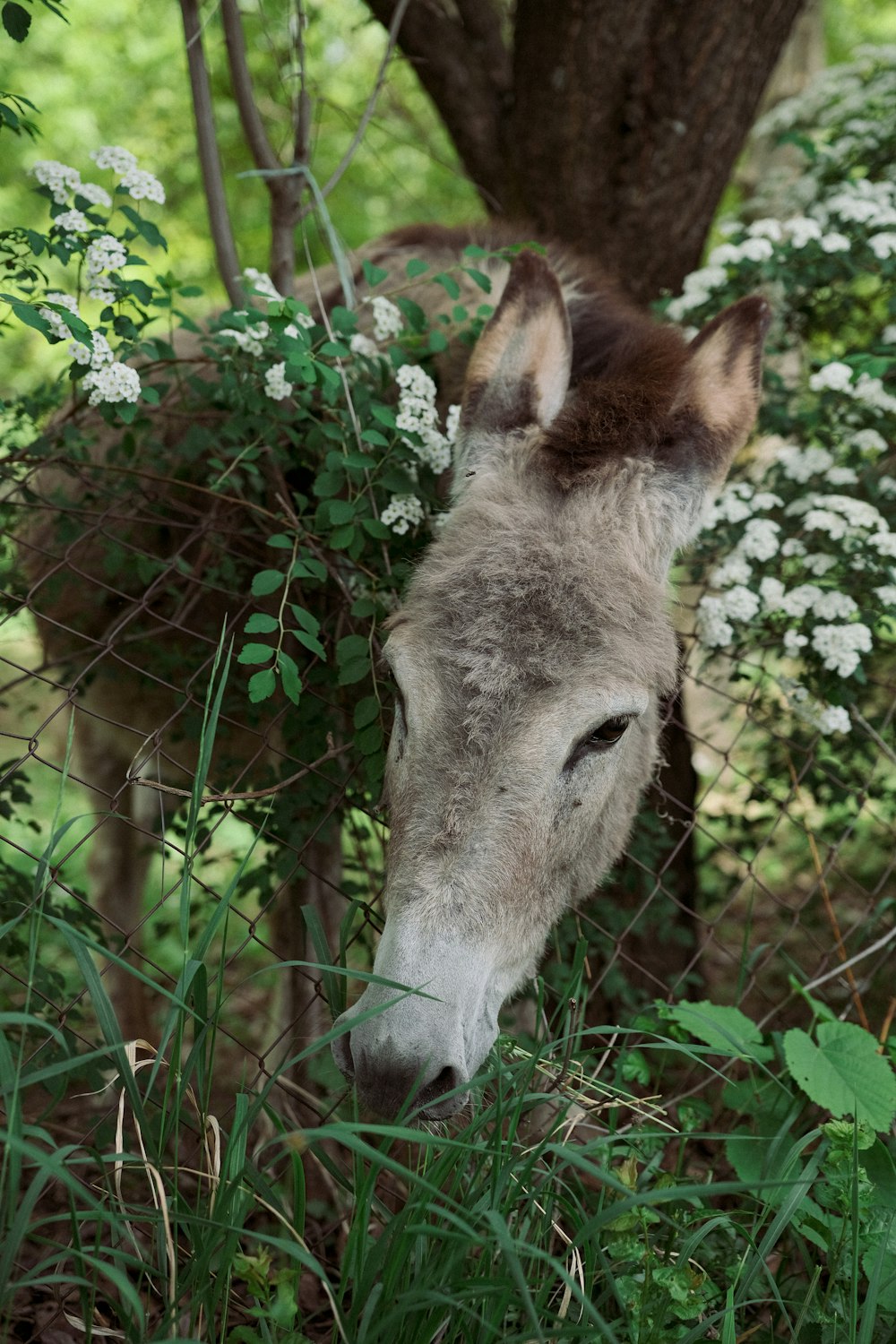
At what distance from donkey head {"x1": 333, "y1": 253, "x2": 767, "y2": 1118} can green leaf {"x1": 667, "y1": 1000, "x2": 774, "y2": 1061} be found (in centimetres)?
35

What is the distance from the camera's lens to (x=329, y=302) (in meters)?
3.43

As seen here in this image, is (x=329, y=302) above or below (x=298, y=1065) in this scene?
above

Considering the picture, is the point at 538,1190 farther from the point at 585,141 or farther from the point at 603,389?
the point at 585,141

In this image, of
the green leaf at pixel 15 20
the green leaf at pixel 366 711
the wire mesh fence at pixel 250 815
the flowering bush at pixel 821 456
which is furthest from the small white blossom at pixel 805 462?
the green leaf at pixel 15 20

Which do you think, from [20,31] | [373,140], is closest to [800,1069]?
[20,31]

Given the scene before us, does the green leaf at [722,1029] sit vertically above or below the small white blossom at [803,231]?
below

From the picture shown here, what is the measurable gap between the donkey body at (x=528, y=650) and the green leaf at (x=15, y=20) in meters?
1.12

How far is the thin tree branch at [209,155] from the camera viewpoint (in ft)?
9.00

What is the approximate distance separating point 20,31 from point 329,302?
1.48m

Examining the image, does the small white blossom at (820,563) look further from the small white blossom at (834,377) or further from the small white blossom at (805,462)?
the small white blossom at (834,377)

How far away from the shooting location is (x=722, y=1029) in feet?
7.05

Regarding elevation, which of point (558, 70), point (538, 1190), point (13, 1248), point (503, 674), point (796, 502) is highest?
point (558, 70)

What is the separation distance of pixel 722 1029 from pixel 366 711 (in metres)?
1.06

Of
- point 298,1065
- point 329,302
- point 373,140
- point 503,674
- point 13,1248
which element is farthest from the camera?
point 373,140
